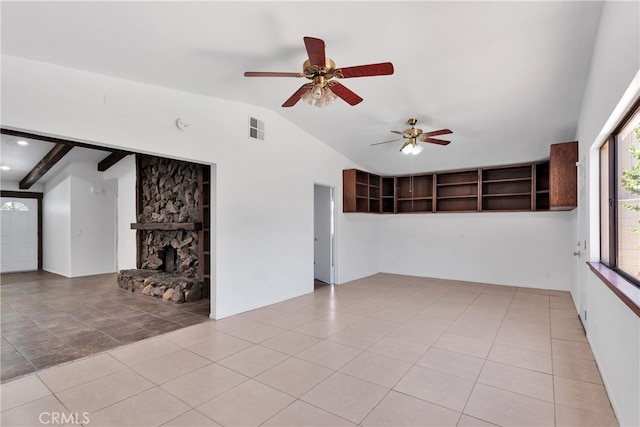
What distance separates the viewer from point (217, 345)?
326cm

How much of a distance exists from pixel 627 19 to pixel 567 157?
2.73 meters

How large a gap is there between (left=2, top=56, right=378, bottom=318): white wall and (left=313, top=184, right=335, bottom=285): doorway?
19cm

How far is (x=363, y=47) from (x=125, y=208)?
7.41m

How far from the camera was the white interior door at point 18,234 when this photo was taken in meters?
8.00

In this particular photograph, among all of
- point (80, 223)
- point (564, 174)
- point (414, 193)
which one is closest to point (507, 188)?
point (414, 193)

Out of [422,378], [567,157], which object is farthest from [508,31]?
[422,378]

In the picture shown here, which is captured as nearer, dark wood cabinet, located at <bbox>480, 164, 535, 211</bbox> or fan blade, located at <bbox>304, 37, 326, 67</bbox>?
fan blade, located at <bbox>304, 37, 326, 67</bbox>

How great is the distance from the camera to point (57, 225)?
784cm

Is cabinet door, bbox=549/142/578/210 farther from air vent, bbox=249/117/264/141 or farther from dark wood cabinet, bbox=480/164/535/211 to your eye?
air vent, bbox=249/117/264/141

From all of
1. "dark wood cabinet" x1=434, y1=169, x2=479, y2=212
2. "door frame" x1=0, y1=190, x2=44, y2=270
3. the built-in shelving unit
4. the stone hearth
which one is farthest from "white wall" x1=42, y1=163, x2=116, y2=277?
"dark wood cabinet" x1=434, y1=169, x2=479, y2=212

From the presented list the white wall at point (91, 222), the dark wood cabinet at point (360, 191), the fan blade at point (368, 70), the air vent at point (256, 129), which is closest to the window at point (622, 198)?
the fan blade at point (368, 70)

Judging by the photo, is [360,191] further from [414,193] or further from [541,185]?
[541,185]

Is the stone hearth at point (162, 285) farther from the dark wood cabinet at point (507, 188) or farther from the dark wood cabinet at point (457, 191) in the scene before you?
the dark wood cabinet at point (507, 188)

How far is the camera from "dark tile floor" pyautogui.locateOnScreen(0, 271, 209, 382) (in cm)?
306
